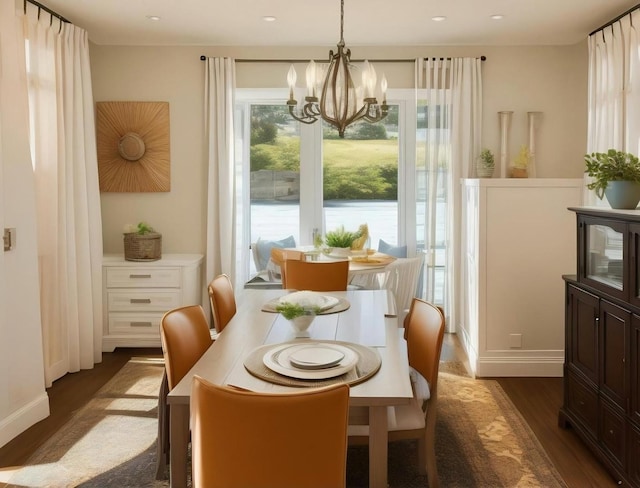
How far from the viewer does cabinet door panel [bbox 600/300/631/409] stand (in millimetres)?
2953

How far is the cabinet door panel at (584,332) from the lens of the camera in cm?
331

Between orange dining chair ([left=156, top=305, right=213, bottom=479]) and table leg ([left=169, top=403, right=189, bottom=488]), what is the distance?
42cm

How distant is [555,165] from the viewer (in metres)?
5.81

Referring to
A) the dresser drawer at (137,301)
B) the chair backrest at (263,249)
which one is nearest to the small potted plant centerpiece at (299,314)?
the dresser drawer at (137,301)

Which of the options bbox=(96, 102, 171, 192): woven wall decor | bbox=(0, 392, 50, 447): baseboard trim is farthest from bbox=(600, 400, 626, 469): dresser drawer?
bbox=(96, 102, 171, 192): woven wall decor

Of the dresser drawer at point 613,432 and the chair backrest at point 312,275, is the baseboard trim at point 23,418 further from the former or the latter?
the dresser drawer at point 613,432

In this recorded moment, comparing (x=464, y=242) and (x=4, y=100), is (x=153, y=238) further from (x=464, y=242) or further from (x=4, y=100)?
(x=464, y=242)

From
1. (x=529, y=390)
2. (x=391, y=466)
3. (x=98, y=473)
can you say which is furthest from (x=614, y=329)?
(x=98, y=473)

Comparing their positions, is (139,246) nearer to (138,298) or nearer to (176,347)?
(138,298)

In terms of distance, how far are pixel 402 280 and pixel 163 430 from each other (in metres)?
2.86

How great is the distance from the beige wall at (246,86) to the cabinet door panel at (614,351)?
2882 millimetres

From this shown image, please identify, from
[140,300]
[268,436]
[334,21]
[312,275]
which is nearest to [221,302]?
[312,275]

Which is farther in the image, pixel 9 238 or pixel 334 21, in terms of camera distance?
pixel 334 21

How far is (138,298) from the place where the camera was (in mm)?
5418
